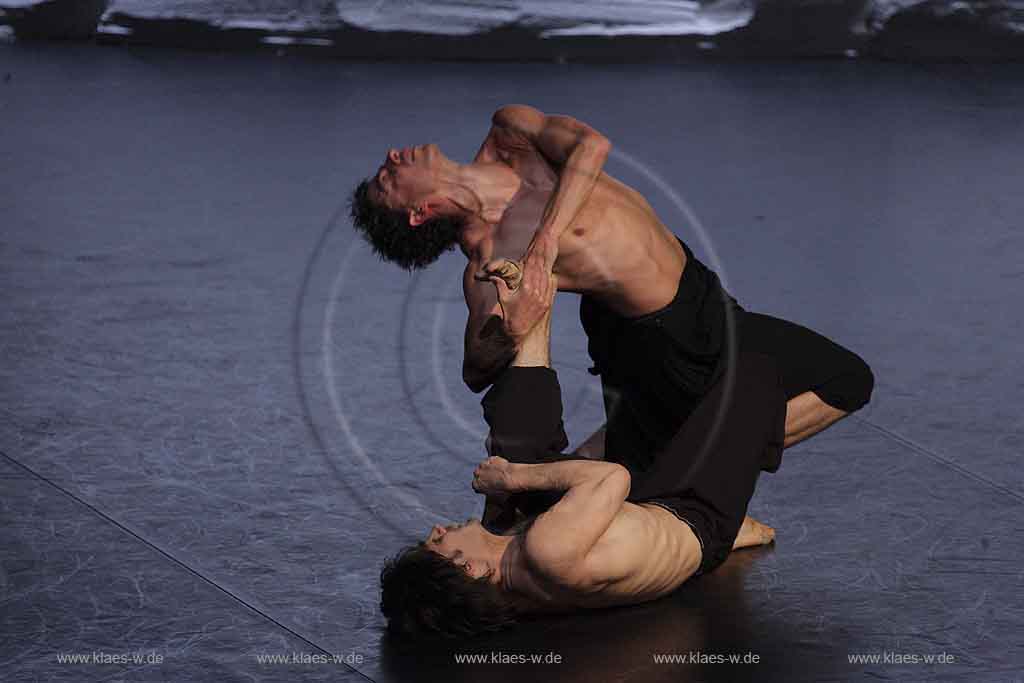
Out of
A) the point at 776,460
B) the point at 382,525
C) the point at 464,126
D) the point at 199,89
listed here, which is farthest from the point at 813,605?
the point at 199,89

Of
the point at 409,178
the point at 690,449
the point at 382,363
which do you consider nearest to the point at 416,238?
the point at 409,178

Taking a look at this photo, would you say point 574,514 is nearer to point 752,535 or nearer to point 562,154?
point 752,535

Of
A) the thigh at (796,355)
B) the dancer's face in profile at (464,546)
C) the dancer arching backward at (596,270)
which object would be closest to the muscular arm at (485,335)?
the dancer arching backward at (596,270)

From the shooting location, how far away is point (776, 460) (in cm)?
339

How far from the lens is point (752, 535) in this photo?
11.2 ft

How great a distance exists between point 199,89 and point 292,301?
9.35 feet

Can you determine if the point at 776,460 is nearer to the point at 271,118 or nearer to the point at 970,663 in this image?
the point at 970,663

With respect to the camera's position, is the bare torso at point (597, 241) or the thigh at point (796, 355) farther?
the thigh at point (796, 355)

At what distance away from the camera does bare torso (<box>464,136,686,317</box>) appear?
3291 millimetres

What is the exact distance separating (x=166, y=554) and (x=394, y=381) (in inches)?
43.1

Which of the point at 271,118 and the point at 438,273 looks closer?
the point at 438,273

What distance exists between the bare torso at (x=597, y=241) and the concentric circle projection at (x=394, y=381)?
0.66ft

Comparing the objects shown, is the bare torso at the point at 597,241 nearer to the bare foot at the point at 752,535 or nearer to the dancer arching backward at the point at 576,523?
the dancer arching backward at the point at 576,523

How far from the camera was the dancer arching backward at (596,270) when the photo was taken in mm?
3256
